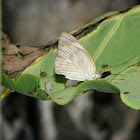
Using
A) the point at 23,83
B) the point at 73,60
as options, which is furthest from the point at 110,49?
the point at 23,83

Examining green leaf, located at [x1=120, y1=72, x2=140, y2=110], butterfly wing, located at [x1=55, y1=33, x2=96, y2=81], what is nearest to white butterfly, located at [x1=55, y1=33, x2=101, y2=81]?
butterfly wing, located at [x1=55, y1=33, x2=96, y2=81]

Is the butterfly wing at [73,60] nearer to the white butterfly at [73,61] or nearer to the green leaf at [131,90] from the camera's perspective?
the white butterfly at [73,61]

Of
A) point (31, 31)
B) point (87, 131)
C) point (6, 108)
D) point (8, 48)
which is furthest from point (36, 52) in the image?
point (31, 31)

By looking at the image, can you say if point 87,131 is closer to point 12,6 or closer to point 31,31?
point 31,31

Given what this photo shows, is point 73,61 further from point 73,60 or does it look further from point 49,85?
point 49,85

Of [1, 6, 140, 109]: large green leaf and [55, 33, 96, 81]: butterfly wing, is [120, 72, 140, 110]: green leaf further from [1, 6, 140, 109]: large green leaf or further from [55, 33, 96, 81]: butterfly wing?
[55, 33, 96, 81]: butterfly wing

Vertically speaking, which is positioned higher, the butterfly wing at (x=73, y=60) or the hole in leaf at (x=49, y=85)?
the butterfly wing at (x=73, y=60)

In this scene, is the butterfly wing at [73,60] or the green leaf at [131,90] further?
the butterfly wing at [73,60]

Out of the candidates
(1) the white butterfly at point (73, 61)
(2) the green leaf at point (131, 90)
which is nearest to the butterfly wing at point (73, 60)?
(1) the white butterfly at point (73, 61)
